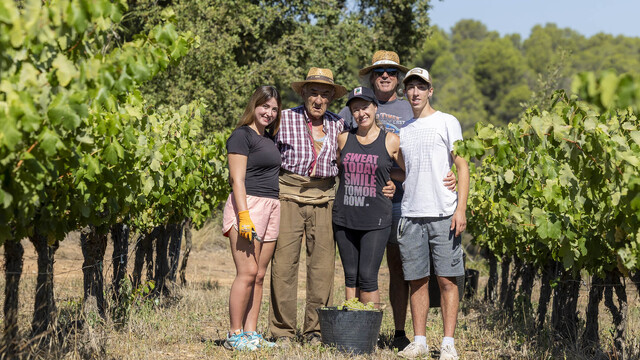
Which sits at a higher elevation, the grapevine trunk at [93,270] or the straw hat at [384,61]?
the straw hat at [384,61]

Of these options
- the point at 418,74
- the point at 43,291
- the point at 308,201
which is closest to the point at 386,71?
the point at 418,74

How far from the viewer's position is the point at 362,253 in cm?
511

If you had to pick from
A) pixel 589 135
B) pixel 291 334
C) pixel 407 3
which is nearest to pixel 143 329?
pixel 291 334

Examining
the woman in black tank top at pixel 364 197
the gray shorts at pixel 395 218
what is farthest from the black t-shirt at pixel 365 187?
the gray shorts at pixel 395 218

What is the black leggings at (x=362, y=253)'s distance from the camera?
5066 mm

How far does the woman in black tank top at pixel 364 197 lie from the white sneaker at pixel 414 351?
1.28 ft

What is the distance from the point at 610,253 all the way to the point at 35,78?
12.2ft

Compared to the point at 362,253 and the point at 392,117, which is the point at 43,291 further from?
the point at 392,117

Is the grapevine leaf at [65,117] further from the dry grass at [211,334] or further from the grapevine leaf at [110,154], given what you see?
the dry grass at [211,334]

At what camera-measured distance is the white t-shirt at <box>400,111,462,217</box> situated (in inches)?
192

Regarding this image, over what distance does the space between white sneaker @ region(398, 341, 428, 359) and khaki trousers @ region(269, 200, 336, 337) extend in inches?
28.0

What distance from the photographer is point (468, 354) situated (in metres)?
5.58

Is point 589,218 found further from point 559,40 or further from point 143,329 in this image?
point 559,40

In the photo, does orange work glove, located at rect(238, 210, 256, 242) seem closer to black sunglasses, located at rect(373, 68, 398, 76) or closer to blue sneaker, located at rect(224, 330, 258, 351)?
blue sneaker, located at rect(224, 330, 258, 351)
